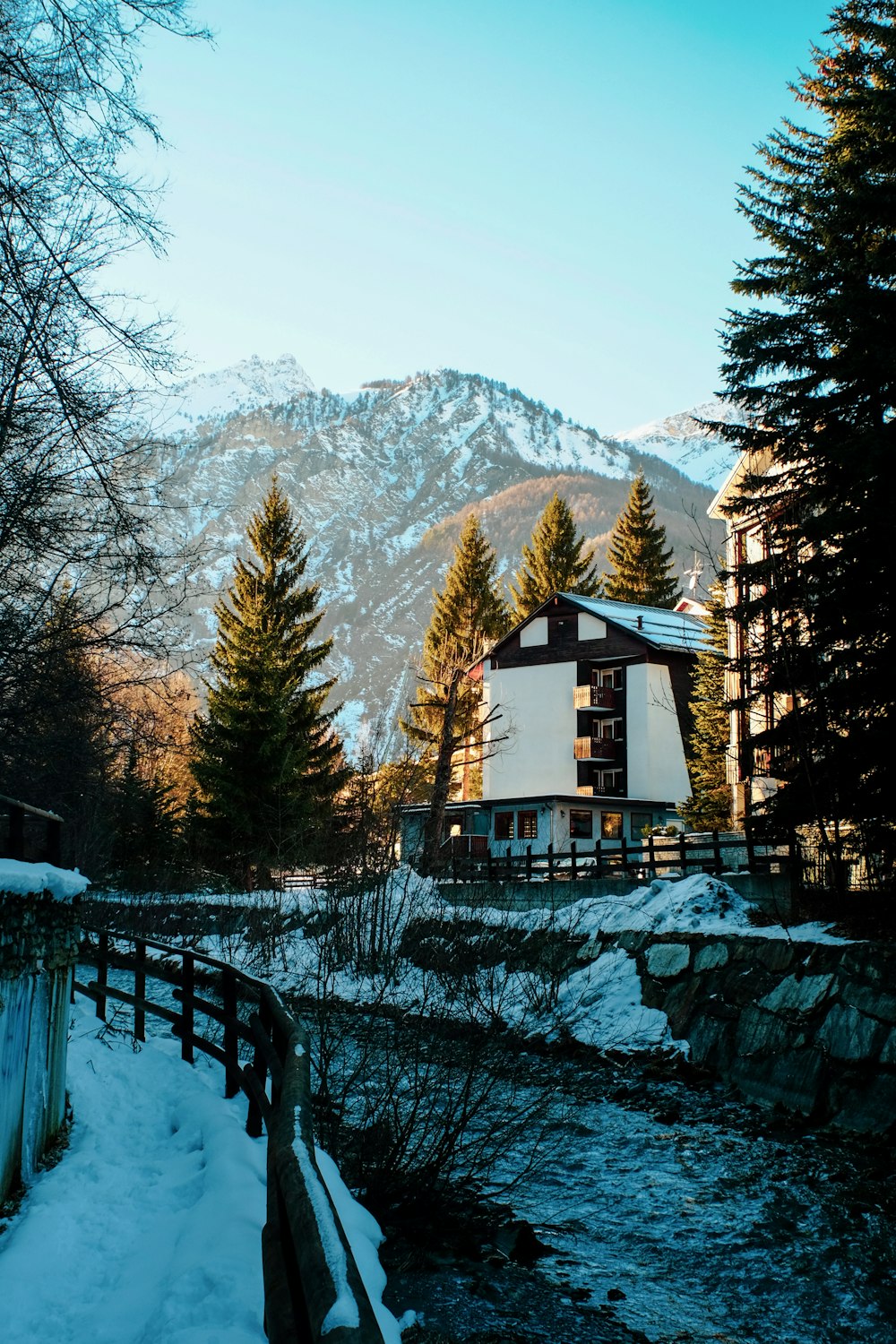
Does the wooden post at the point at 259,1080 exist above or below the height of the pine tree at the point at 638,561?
below

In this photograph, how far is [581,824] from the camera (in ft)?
151

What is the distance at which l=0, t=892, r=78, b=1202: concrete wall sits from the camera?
6477 millimetres

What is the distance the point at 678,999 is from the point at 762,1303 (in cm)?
958

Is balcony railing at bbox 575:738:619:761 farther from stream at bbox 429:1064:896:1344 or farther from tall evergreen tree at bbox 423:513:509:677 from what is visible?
stream at bbox 429:1064:896:1344

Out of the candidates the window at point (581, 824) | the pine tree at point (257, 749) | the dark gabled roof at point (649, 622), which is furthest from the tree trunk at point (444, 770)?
the dark gabled roof at point (649, 622)

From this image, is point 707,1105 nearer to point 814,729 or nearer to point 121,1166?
point 814,729

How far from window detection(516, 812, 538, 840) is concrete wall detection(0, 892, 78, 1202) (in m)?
38.5

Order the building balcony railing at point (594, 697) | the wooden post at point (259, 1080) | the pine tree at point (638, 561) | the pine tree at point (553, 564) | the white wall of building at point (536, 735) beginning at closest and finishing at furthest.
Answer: the wooden post at point (259, 1080), the building balcony railing at point (594, 697), the white wall of building at point (536, 735), the pine tree at point (638, 561), the pine tree at point (553, 564)

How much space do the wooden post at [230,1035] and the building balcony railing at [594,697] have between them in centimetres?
3787

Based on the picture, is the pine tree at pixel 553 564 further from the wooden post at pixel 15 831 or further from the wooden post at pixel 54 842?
the wooden post at pixel 15 831

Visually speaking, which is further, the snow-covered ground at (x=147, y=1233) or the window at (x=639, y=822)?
the window at (x=639, y=822)

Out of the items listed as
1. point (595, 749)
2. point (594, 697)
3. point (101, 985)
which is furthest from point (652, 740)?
point (101, 985)

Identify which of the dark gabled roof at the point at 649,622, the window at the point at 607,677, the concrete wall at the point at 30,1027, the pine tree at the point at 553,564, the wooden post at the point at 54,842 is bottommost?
the concrete wall at the point at 30,1027

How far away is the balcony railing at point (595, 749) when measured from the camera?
4616 centimetres
